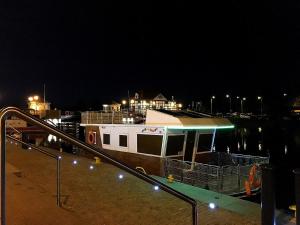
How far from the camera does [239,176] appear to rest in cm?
1433

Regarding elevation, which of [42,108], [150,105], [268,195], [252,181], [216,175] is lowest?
[252,181]

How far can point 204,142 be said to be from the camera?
18.4 m

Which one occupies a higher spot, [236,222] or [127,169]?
[127,169]

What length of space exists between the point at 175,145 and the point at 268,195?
11.1 metres

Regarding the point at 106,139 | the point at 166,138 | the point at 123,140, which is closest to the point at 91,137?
the point at 106,139

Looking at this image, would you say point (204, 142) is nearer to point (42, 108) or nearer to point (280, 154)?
point (280, 154)

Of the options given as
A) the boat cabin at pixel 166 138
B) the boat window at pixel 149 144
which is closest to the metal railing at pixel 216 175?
the boat cabin at pixel 166 138

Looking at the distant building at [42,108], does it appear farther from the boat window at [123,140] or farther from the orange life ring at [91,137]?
the boat window at [123,140]

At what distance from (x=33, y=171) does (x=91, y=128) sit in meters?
8.61

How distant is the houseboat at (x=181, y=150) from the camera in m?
14.4

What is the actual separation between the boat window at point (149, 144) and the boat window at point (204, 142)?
2.23 meters

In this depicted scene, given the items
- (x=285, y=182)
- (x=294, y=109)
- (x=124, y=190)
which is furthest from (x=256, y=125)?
(x=124, y=190)

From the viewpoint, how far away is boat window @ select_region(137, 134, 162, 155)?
17.1m

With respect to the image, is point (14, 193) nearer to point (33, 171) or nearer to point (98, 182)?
point (98, 182)
